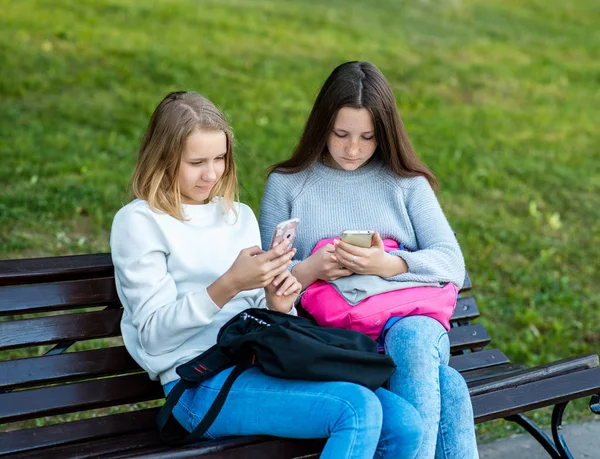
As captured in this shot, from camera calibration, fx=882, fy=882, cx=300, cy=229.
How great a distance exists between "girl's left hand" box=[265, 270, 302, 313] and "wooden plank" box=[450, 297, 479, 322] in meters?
1.07

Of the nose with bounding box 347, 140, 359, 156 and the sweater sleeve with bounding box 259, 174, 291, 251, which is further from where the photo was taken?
the sweater sleeve with bounding box 259, 174, 291, 251

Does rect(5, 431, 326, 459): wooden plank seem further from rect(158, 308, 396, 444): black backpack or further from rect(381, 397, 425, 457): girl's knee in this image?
rect(381, 397, 425, 457): girl's knee

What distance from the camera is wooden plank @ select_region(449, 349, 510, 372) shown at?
3605mm

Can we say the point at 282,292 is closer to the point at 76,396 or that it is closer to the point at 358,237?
the point at 358,237

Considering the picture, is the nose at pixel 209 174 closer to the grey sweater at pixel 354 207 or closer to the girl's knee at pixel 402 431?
the grey sweater at pixel 354 207

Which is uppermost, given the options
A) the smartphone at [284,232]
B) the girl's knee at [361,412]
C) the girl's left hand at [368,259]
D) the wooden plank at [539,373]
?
the smartphone at [284,232]

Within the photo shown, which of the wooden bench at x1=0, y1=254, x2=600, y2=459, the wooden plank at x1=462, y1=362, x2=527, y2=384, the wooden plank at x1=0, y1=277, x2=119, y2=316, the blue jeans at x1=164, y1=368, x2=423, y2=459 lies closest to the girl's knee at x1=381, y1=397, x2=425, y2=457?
the blue jeans at x1=164, y1=368, x2=423, y2=459

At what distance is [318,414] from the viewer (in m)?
2.54

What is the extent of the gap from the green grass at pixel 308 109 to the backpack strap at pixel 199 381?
6.54ft

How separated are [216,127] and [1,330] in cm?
101

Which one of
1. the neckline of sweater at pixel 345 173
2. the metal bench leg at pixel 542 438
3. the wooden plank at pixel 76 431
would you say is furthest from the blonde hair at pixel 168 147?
the metal bench leg at pixel 542 438

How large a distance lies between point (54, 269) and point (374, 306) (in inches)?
44.8

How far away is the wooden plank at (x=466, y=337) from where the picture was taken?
3.69m

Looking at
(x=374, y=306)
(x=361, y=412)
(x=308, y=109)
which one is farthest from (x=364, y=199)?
(x=308, y=109)
